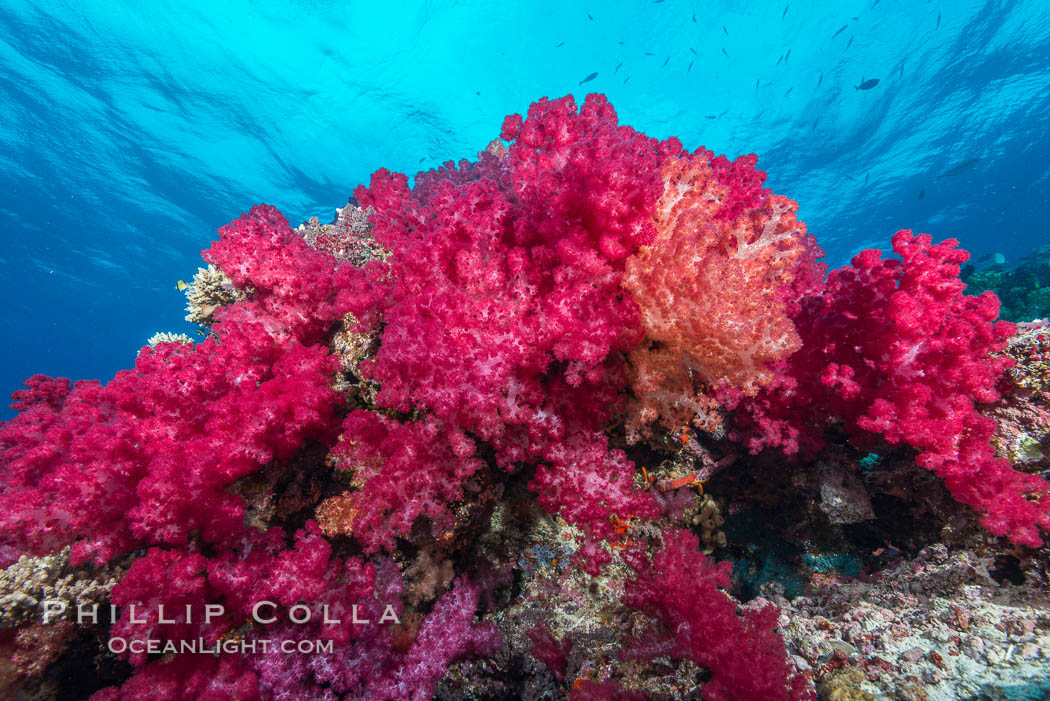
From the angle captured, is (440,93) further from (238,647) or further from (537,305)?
(238,647)

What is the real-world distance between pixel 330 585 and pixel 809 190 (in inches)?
1812

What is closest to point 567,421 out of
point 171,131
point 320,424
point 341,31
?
point 320,424

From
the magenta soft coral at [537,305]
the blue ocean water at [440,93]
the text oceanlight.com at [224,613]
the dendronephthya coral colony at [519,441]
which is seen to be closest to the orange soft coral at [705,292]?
the dendronephthya coral colony at [519,441]

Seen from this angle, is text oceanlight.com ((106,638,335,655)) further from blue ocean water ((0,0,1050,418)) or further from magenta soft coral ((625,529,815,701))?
blue ocean water ((0,0,1050,418))

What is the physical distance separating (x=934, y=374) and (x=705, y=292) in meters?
1.99

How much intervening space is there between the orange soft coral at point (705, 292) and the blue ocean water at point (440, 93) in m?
27.7

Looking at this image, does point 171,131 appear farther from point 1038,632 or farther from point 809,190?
point 809,190

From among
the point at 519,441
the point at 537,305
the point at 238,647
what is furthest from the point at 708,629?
the point at 238,647

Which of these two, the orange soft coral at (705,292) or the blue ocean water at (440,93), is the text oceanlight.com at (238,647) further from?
the blue ocean water at (440,93)

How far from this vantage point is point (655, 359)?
10.3ft

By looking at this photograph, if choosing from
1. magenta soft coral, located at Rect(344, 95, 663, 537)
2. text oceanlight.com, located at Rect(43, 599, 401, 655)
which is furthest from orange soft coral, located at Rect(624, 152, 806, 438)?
text oceanlight.com, located at Rect(43, 599, 401, 655)

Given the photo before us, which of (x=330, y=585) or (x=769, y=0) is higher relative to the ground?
(x=769, y=0)

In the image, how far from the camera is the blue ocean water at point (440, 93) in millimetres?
22578

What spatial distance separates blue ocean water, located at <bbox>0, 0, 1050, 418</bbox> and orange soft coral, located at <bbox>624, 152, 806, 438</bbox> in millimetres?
27675
